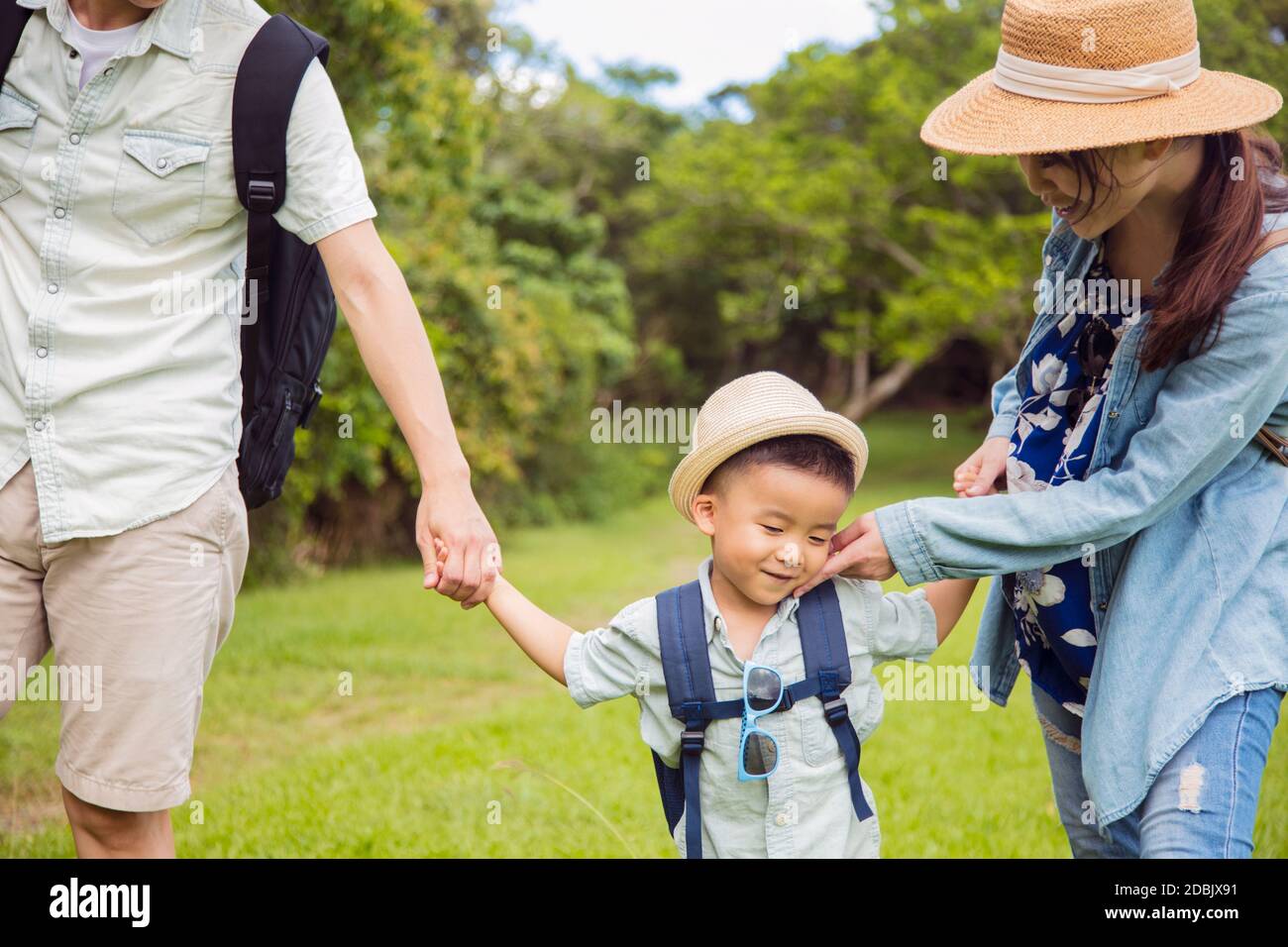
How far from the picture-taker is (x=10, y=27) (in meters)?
2.22

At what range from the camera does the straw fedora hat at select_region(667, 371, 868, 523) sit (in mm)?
2264

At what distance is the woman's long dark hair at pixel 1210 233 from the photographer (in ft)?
6.66

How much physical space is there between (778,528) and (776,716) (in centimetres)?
33

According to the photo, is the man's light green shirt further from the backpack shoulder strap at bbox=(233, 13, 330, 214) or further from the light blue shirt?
the light blue shirt

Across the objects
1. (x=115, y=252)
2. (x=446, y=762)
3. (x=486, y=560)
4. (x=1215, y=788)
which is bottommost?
(x=1215, y=788)

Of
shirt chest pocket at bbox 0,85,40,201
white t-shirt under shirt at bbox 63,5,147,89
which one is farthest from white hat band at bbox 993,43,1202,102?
shirt chest pocket at bbox 0,85,40,201

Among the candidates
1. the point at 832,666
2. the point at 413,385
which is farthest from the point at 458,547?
the point at 832,666

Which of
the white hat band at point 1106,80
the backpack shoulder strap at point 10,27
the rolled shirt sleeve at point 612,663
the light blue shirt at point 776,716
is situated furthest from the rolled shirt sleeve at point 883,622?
the backpack shoulder strap at point 10,27

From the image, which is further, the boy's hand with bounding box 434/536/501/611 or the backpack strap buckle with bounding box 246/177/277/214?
the boy's hand with bounding box 434/536/501/611

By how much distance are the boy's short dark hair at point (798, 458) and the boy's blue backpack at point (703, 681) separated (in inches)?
8.9

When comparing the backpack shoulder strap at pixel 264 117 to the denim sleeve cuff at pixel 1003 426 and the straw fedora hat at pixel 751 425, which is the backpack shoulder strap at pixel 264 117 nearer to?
the straw fedora hat at pixel 751 425

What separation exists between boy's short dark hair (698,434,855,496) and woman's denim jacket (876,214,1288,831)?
4.9 inches

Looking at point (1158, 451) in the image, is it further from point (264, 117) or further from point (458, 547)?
point (264, 117)
